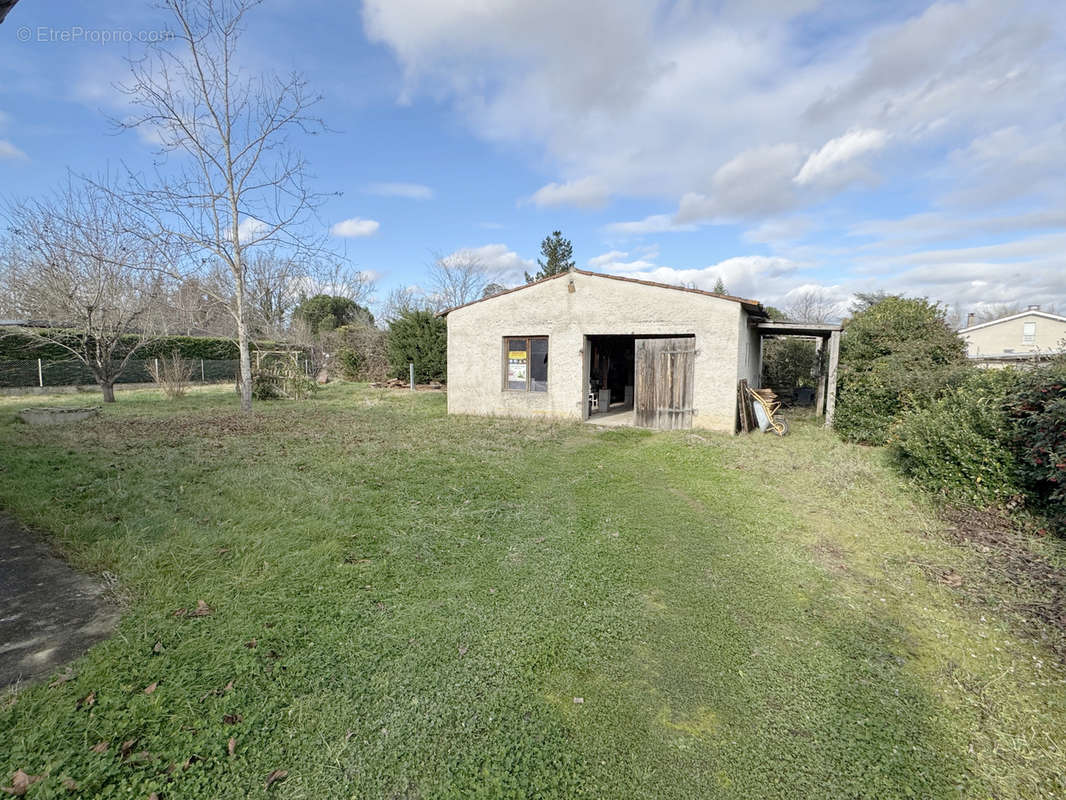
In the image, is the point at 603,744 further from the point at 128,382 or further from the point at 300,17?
the point at 128,382

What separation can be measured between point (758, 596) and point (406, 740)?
279 cm

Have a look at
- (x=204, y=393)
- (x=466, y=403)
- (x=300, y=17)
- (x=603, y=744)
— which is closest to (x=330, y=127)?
(x=300, y=17)

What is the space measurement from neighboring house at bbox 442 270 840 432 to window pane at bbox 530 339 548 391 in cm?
3

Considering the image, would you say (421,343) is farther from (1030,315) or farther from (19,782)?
(1030,315)

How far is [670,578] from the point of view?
13.0ft

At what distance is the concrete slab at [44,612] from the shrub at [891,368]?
10.4m

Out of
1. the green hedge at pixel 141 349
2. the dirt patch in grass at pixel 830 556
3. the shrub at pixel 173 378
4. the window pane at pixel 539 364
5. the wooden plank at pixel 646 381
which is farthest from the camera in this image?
the green hedge at pixel 141 349

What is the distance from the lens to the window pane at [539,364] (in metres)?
12.4

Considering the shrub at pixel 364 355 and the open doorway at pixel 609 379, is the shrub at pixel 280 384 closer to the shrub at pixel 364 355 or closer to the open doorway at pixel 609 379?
the shrub at pixel 364 355

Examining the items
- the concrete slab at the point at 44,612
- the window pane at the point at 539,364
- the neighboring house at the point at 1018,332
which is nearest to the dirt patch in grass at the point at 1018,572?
the concrete slab at the point at 44,612

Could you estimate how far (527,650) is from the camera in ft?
9.70

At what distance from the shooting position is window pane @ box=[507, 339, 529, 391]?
12.7m

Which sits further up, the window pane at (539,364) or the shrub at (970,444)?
the window pane at (539,364)

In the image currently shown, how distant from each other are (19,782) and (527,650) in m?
2.32
